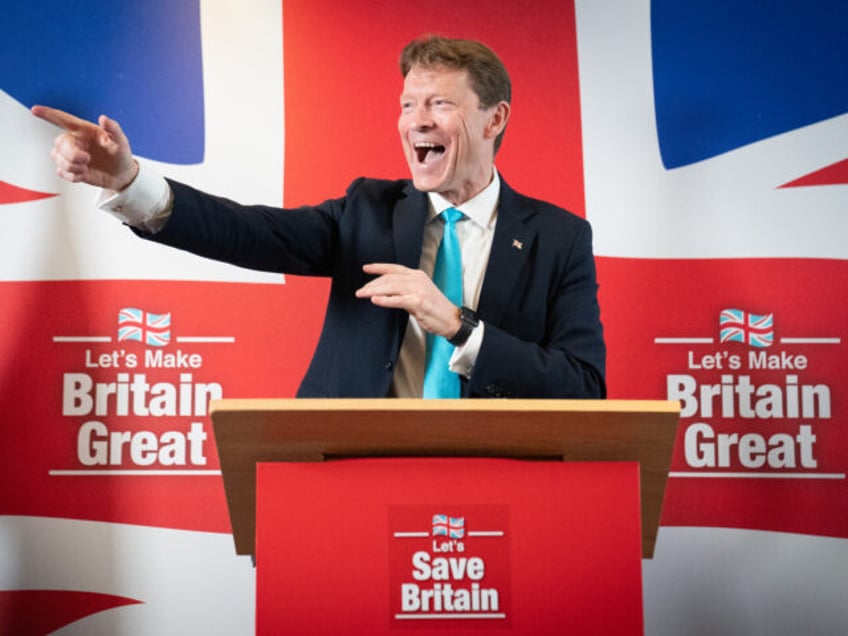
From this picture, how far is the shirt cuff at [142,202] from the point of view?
1.96 m

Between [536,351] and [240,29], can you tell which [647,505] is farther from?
[240,29]

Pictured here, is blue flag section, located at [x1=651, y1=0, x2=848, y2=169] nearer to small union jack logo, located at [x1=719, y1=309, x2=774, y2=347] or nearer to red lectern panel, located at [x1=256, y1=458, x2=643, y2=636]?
small union jack logo, located at [x1=719, y1=309, x2=774, y2=347]

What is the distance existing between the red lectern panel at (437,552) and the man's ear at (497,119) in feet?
4.07

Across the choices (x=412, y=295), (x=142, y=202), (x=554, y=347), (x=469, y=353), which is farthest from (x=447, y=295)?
(x=142, y=202)

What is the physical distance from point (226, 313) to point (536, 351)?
5.08ft

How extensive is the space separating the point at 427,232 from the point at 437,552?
3.53 feet

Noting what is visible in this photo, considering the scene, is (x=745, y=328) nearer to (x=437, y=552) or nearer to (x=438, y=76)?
(x=438, y=76)

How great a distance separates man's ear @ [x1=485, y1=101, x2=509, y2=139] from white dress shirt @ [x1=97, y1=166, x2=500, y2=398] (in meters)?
0.12

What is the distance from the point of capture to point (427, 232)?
2479mm

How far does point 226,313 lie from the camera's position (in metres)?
3.34

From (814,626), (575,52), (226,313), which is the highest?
(575,52)

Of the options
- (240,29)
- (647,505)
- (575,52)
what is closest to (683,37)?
(575,52)

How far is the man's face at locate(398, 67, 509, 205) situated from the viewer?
8.18 feet

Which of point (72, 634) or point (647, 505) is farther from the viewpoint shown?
point (72, 634)
